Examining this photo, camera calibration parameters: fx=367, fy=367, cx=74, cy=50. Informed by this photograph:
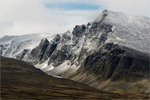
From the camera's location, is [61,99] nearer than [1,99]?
No

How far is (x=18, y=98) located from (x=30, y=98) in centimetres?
722

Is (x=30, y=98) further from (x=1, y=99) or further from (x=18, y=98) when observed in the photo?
(x=1, y=99)

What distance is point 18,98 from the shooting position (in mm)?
185625

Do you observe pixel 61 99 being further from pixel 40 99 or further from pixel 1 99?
pixel 1 99

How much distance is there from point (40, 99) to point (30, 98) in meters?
5.21

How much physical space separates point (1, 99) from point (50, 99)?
1322 inches

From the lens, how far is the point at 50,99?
196 metres

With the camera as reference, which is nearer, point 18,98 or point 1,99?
point 1,99

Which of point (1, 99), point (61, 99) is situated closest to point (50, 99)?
point (61, 99)

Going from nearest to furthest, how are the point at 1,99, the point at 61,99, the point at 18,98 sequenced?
the point at 1,99 → the point at 18,98 → the point at 61,99

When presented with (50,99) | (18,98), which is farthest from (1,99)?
(50,99)

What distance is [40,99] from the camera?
191 meters

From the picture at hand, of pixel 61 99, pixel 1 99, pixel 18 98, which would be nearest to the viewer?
pixel 1 99

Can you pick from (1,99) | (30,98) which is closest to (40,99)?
(30,98)
